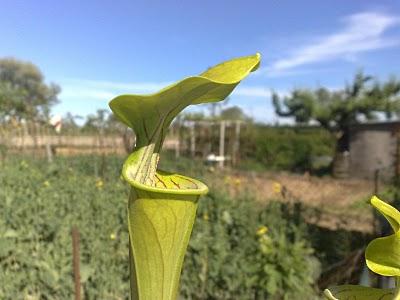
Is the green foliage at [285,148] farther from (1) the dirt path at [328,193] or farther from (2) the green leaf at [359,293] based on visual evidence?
(2) the green leaf at [359,293]

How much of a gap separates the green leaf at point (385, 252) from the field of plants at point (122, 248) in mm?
2285

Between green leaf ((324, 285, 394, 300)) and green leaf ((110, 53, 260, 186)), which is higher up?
green leaf ((110, 53, 260, 186))

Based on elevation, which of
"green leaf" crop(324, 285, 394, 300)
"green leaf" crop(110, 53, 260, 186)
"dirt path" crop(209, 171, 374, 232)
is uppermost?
"green leaf" crop(110, 53, 260, 186)

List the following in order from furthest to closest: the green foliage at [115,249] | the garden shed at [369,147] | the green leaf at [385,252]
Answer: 1. the garden shed at [369,147]
2. the green foliage at [115,249]
3. the green leaf at [385,252]

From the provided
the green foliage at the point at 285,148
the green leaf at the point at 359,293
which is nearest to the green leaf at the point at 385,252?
the green leaf at the point at 359,293

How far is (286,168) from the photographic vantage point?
1343 centimetres

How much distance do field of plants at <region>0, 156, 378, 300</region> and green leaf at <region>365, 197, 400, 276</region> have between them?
2.29 metres

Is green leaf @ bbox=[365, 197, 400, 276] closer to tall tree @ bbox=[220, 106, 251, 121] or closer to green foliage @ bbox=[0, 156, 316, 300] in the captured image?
green foliage @ bbox=[0, 156, 316, 300]

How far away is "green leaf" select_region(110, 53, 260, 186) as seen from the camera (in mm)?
364

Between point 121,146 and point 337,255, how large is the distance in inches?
371

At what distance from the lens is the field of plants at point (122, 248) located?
255 centimetres

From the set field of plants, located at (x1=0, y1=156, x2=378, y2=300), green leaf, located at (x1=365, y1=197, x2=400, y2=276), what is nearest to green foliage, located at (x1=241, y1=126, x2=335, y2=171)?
field of plants, located at (x1=0, y1=156, x2=378, y2=300)

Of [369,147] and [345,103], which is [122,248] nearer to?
[369,147]

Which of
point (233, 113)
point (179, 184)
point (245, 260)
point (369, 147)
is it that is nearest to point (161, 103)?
point (179, 184)
